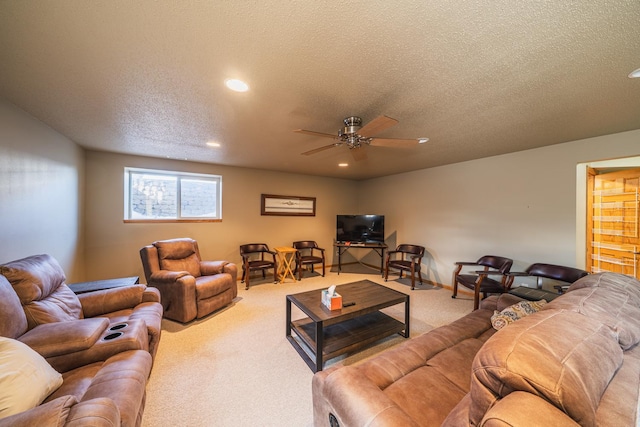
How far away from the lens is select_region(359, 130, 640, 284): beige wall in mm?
2977

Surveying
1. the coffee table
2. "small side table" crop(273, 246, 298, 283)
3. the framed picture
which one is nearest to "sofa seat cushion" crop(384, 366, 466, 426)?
the coffee table

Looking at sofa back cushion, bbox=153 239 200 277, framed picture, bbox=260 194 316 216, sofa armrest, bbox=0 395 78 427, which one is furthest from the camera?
framed picture, bbox=260 194 316 216

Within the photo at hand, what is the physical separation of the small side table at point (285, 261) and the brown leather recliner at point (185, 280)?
134 cm

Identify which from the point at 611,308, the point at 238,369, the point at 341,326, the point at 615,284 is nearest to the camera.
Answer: the point at 611,308

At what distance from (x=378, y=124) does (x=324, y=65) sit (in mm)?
625

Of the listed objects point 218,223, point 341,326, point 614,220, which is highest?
point 614,220

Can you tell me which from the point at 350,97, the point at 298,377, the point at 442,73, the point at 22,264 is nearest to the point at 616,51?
the point at 442,73

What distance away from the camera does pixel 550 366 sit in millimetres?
685

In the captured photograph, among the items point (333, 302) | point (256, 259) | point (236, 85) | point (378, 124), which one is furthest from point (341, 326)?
point (256, 259)

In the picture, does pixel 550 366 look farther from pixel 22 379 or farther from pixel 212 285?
pixel 212 285

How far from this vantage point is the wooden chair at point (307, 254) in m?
4.85

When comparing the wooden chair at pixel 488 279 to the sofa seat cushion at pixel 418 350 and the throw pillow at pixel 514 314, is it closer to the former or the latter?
the sofa seat cushion at pixel 418 350

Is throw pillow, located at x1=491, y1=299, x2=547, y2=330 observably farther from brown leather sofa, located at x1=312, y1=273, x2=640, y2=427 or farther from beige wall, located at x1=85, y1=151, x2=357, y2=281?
beige wall, located at x1=85, y1=151, x2=357, y2=281

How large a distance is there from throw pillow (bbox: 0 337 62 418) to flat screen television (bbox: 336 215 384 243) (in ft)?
15.6
